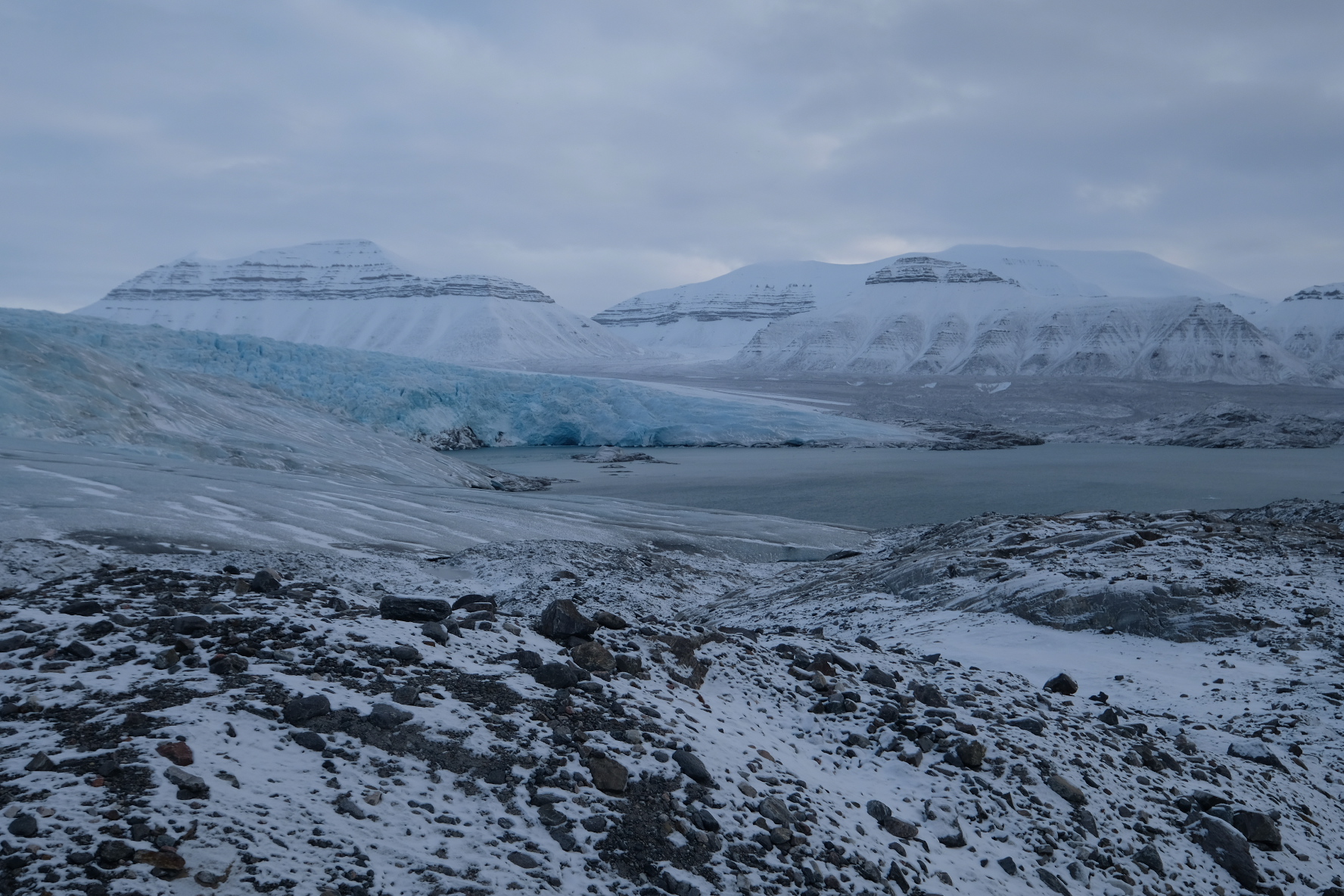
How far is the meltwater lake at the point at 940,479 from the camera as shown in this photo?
17109 millimetres

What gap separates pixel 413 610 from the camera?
400 centimetres

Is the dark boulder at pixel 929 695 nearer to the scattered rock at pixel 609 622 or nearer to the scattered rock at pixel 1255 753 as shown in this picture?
the scattered rock at pixel 1255 753

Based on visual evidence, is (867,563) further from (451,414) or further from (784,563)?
(451,414)

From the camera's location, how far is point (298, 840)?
224 centimetres

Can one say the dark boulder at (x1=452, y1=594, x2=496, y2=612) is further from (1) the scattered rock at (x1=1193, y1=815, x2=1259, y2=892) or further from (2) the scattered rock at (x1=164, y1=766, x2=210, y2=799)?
(1) the scattered rock at (x1=1193, y1=815, x2=1259, y2=892)

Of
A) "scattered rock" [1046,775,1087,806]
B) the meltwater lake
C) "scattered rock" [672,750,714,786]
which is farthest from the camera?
the meltwater lake

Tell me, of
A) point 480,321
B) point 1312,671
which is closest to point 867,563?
point 1312,671

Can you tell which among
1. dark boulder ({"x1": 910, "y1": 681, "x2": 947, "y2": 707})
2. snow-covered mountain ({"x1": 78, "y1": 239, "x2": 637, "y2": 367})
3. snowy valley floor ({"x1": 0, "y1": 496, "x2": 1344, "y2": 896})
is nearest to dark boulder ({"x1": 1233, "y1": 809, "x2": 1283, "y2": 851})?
snowy valley floor ({"x1": 0, "y1": 496, "x2": 1344, "y2": 896})

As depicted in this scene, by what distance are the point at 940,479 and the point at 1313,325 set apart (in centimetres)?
8727

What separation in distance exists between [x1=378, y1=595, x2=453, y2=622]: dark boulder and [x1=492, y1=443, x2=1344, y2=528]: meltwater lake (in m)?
11.4

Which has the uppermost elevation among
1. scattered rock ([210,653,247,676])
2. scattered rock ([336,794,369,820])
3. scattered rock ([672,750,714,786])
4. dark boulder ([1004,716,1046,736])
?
scattered rock ([210,653,247,676])

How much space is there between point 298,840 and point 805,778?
1707 millimetres

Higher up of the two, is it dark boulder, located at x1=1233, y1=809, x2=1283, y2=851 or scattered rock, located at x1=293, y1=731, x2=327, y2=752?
scattered rock, located at x1=293, y1=731, x2=327, y2=752

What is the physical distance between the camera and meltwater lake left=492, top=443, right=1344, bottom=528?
17.1 meters
